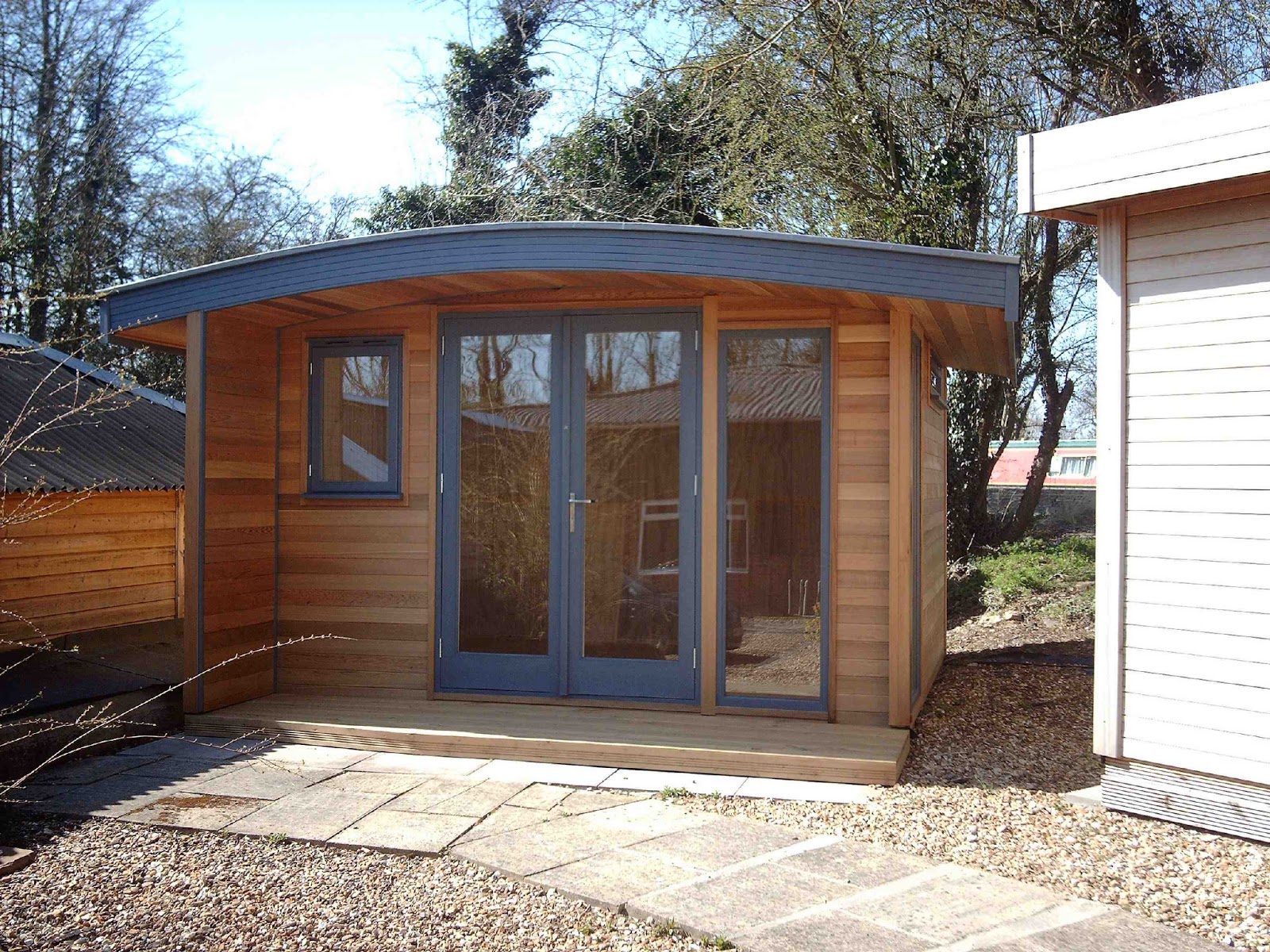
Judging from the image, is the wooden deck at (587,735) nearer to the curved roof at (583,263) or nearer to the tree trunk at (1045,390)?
the curved roof at (583,263)

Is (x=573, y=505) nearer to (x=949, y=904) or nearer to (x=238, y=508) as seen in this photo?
(x=238, y=508)

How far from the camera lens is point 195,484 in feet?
17.9

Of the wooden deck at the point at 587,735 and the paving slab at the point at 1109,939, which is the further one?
the wooden deck at the point at 587,735

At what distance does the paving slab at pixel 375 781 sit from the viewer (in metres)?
4.44

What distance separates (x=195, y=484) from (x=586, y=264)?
229cm

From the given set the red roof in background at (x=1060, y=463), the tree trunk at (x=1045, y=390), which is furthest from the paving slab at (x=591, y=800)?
the red roof in background at (x=1060, y=463)

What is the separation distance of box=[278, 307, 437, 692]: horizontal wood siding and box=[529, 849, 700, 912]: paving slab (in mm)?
2379

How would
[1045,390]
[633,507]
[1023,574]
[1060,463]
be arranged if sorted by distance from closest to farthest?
[633,507]
[1023,574]
[1045,390]
[1060,463]

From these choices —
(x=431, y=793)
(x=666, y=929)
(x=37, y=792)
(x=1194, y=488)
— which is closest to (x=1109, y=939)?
(x=666, y=929)

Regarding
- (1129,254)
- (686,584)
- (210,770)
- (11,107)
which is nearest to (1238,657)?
(1129,254)

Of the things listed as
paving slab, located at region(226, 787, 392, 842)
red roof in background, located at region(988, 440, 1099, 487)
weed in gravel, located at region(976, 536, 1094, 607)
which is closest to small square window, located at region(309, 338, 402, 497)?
paving slab, located at region(226, 787, 392, 842)

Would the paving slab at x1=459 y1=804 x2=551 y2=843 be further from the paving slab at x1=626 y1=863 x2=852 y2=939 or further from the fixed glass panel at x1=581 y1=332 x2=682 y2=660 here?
the fixed glass panel at x1=581 y1=332 x2=682 y2=660

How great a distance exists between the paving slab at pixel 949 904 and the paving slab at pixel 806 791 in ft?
2.65

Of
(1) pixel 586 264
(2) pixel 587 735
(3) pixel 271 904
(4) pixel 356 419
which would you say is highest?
(1) pixel 586 264
